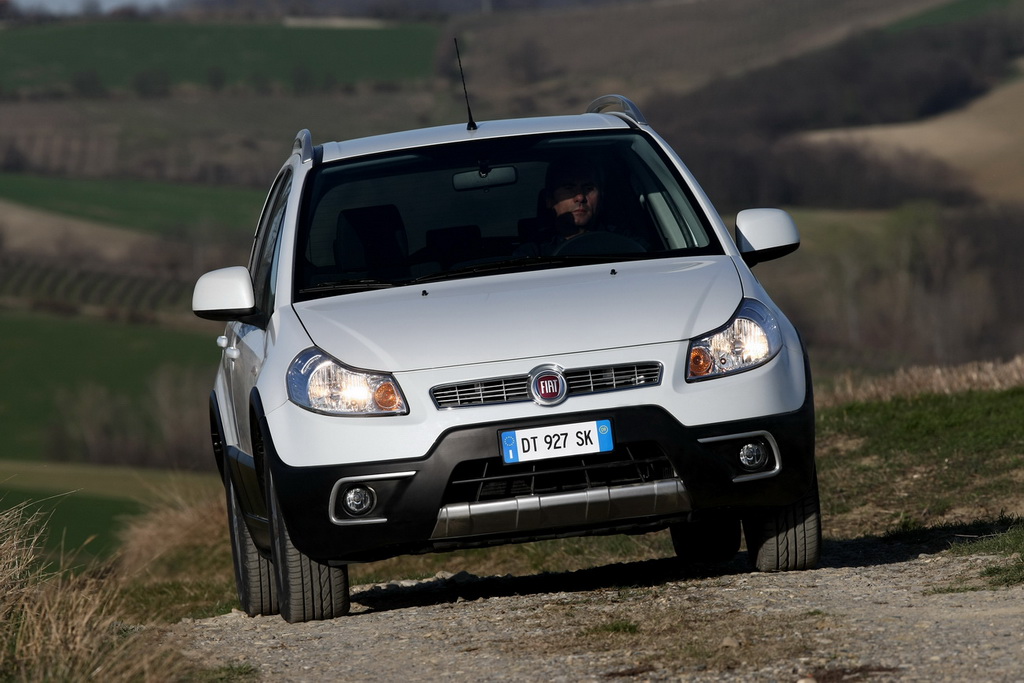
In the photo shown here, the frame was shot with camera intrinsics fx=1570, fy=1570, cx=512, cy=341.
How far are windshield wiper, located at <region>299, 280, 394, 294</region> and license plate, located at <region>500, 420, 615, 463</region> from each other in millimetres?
993

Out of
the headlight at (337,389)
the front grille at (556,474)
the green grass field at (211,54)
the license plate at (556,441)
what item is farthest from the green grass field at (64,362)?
the license plate at (556,441)

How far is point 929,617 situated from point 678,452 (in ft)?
3.39

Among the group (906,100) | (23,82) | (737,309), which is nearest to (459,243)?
(737,309)

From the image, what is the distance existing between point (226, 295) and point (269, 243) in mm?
854

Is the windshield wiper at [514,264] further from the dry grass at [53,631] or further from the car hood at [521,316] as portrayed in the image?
the dry grass at [53,631]

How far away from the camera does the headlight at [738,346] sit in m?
5.53

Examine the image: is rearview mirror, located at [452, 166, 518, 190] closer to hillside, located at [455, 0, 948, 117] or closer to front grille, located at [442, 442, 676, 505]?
front grille, located at [442, 442, 676, 505]

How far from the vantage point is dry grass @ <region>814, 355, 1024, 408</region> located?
12637 mm

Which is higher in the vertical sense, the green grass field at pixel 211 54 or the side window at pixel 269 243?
the green grass field at pixel 211 54

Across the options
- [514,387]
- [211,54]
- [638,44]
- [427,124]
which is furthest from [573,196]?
[211,54]

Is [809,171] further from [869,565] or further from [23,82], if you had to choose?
[869,565]

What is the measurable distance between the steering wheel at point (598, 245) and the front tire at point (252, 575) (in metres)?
1.92

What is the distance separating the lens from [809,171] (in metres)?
91.8

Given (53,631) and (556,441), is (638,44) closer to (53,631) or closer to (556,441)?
(556,441)
